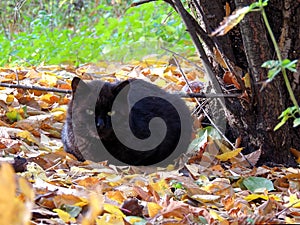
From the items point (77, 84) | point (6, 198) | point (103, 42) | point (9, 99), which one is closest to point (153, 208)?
point (6, 198)

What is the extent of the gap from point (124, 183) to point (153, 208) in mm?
499

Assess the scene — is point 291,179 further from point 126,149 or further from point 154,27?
point 154,27

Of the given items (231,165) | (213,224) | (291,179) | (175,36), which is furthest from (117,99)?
(175,36)

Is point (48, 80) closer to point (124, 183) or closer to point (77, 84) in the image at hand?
point (77, 84)

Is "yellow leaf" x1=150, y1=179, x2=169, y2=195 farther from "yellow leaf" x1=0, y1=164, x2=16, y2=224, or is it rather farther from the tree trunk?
"yellow leaf" x1=0, y1=164, x2=16, y2=224

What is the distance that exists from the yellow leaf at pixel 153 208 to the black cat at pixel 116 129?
1.17 meters

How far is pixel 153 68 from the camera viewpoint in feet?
15.6

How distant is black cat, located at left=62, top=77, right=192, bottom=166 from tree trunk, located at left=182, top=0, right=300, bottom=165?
51 centimetres

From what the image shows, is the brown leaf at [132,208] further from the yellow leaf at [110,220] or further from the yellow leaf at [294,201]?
the yellow leaf at [294,201]

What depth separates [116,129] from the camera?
3.32m

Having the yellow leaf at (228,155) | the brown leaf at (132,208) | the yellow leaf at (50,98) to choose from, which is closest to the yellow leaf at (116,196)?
the brown leaf at (132,208)

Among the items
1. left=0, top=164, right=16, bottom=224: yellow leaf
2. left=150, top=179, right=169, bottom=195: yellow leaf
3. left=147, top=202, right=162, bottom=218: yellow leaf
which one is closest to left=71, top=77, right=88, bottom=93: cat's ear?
left=150, top=179, right=169, bottom=195: yellow leaf

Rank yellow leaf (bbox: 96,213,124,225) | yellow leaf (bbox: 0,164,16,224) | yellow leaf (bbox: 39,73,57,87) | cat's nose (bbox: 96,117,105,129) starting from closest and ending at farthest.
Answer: yellow leaf (bbox: 0,164,16,224) → yellow leaf (bbox: 96,213,124,225) → cat's nose (bbox: 96,117,105,129) → yellow leaf (bbox: 39,73,57,87)

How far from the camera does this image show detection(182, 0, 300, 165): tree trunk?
2.69 m
